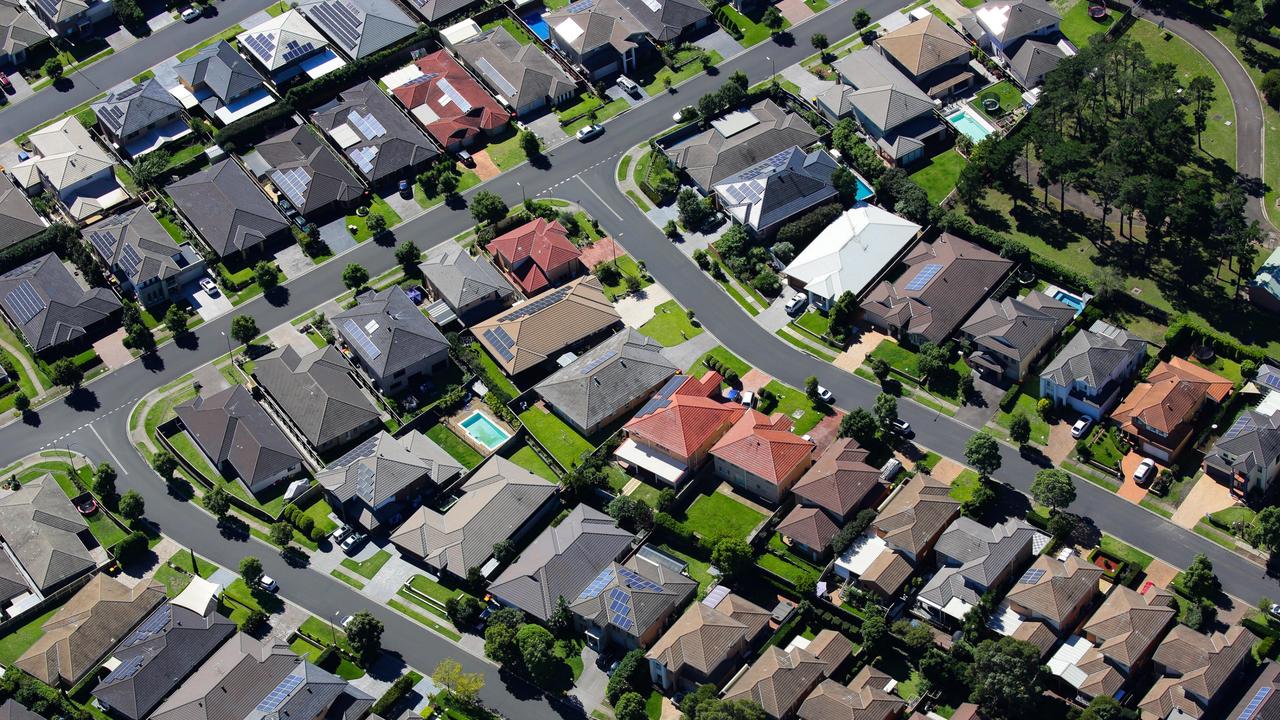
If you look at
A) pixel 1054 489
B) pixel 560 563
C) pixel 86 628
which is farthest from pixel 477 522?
pixel 1054 489

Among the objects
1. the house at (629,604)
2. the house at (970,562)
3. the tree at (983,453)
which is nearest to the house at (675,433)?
the house at (629,604)

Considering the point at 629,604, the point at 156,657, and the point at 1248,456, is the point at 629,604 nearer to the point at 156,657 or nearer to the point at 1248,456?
the point at 156,657

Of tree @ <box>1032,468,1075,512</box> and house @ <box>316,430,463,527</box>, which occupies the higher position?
tree @ <box>1032,468,1075,512</box>

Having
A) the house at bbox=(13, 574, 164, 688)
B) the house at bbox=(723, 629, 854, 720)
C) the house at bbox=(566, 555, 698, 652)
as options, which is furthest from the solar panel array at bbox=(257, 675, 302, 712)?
the house at bbox=(723, 629, 854, 720)

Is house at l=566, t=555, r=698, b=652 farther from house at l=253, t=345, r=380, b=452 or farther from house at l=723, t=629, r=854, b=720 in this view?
house at l=253, t=345, r=380, b=452

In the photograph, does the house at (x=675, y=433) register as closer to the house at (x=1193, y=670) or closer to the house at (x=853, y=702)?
the house at (x=853, y=702)
